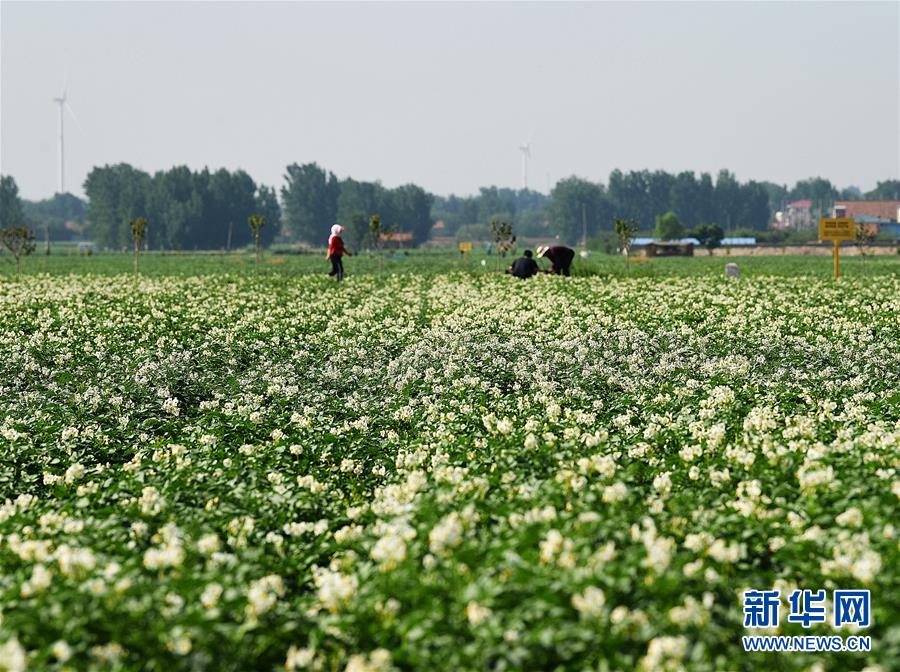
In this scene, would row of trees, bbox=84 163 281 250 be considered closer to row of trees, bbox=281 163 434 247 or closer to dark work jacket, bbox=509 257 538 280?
row of trees, bbox=281 163 434 247

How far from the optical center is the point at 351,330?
20.0 metres

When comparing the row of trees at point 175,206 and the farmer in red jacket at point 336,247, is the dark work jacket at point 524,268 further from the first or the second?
the row of trees at point 175,206

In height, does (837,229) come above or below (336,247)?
above

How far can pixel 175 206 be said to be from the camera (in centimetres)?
14300

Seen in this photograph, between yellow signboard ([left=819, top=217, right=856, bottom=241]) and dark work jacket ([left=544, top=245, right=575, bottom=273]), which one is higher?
yellow signboard ([left=819, top=217, right=856, bottom=241])

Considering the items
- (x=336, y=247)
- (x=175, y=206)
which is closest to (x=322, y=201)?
(x=175, y=206)

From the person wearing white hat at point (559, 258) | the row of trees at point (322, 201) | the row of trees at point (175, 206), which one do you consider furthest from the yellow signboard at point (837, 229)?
the row of trees at point (322, 201)

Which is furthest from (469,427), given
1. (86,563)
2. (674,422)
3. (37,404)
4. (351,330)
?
(351,330)

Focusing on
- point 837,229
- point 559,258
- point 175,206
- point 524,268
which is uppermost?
point 175,206

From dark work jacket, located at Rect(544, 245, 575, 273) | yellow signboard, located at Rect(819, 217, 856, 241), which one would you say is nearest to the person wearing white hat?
dark work jacket, located at Rect(544, 245, 575, 273)

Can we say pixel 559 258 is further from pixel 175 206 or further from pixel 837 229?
pixel 175 206

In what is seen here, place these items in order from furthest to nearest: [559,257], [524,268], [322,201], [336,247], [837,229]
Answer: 1. [322,201]
2. [559,257]
3. [524,268]
4. [336,247]
5. [837,229]

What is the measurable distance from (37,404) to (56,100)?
9868 cm

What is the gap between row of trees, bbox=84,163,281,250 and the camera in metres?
144
